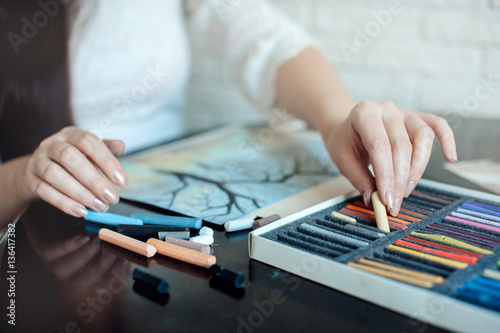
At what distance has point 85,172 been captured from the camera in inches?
23.6

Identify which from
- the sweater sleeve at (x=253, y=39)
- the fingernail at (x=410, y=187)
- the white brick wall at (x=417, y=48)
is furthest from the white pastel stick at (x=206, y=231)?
the white brick wall at (x=417, y=48)

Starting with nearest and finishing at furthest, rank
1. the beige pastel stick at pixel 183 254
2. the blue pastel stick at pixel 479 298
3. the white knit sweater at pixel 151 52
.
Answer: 1. the blue pastel stick at pixel 479 298
2. the beige pastel stick at pixel 183 254
3. the white knit sweater at pixel 151 52

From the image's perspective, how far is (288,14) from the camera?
133cm

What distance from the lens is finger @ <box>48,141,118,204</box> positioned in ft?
1.96

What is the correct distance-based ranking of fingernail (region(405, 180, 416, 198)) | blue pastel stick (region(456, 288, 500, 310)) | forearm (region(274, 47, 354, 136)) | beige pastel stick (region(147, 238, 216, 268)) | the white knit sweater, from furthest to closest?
the white knit sweater
forearm (region(274, 47, 354, 136))
fingernail (region(405, 180, 416, 198))
beige pastel stick (region(147, 238, 216, 268))
blue pastel stick (region(456, 288, 500, 310))

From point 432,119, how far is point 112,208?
45 centimetres

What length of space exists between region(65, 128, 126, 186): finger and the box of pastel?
0.74ft

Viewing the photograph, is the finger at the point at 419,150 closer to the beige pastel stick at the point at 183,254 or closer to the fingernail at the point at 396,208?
the fingernail at the point at 396,208

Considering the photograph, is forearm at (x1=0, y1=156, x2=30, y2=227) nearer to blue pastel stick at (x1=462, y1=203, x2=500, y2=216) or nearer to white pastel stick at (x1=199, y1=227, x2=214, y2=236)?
white pastel stick at (x1=199, y1=227, x2=214, y2=236)

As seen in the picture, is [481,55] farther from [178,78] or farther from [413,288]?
[413,288]

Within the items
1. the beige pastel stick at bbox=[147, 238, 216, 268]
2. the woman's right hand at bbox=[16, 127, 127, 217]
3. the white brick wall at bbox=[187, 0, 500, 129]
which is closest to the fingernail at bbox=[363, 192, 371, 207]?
the beige pastel stick at bbox=[147, 238, 216, 268]

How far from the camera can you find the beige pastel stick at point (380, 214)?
510mm

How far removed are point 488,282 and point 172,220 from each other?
0.35 m

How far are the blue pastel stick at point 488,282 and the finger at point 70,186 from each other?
0.43m
